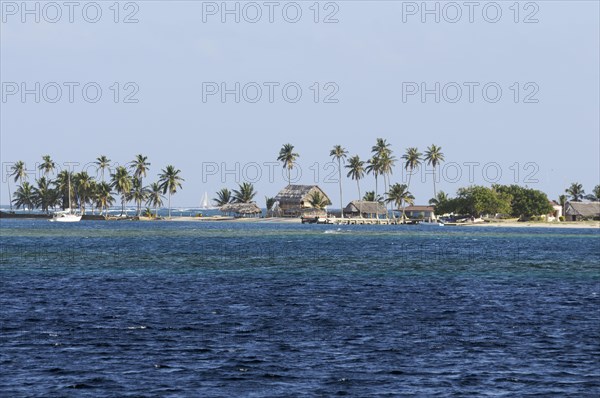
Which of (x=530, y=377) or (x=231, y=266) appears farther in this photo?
(x=231, y=266)

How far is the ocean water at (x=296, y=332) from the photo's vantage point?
82.9ft

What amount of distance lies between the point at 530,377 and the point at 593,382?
180 centimetres

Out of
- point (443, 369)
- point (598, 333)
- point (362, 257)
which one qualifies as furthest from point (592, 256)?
point (443, 369)

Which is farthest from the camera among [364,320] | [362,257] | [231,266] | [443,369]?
[362,257]

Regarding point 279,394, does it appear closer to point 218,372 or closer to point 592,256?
point 218,372

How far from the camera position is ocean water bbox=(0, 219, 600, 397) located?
25.3 meters

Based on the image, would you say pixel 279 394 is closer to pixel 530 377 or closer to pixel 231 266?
pixel 530 377

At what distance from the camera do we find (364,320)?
126 ft

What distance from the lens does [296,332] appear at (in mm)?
34750

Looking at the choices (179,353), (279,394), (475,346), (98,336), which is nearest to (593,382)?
(475,346)

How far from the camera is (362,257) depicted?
90.0 m

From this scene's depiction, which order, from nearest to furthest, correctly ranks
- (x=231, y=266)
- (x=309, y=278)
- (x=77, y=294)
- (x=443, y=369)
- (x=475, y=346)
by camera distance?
(x=443, y=369), (x=475, y=346), (x=77, y=294), (x=309, y=278), (x=231, y=266)

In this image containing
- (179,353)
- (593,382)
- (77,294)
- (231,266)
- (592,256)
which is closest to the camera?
(593,382)

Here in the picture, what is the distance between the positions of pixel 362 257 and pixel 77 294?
45.3 metres
